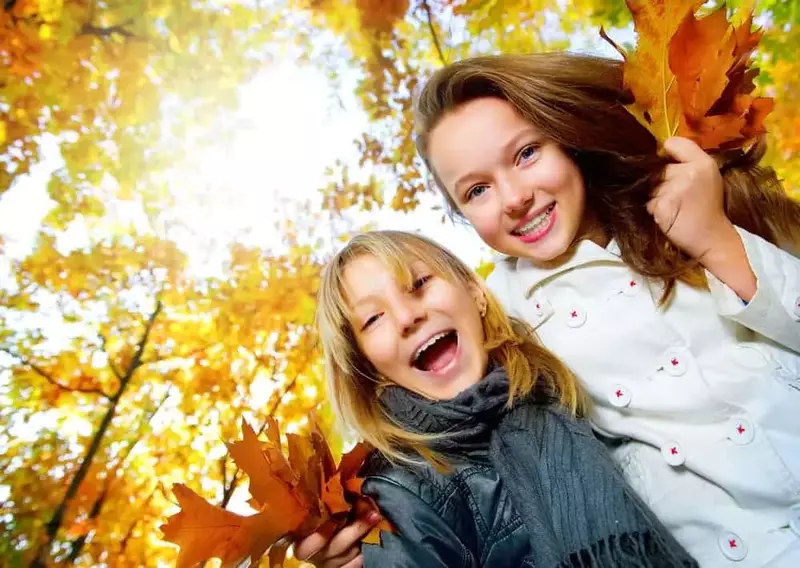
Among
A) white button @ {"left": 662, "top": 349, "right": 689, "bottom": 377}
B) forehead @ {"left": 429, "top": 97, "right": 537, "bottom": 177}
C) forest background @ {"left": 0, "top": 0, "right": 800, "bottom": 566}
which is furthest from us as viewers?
forest background @ {"left": 0, "top": 0, "right": 800, "bottom": 566}

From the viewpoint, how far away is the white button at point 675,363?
2.41ft

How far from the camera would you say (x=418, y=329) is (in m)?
0.81

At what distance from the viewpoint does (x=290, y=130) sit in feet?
5.40

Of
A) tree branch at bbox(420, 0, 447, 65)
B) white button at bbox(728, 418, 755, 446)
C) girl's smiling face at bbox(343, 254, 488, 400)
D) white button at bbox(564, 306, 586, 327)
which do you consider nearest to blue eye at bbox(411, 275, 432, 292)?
girl's smiling face at bbox(343, 254, 488, 400)

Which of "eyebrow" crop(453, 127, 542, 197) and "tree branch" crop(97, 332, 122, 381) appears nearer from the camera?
"eyebrow" crop(453, 127, 542, 197)

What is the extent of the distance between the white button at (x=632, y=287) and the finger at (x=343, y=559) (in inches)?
19.3

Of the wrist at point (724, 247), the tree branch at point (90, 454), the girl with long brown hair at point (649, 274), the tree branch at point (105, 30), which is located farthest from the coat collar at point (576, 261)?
the tree branch at point (105, 30)

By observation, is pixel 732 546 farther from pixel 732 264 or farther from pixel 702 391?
pixel 732 264

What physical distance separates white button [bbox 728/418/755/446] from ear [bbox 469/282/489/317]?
0.35 metres

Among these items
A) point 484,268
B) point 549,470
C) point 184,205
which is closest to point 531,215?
point 549,470

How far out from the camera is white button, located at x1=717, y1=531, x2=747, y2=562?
655 mm

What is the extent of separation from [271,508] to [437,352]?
1.02 feet

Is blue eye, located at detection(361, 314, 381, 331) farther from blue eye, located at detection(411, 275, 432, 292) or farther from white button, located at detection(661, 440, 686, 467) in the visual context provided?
white button, located at detection(661, 440, 686, 467)

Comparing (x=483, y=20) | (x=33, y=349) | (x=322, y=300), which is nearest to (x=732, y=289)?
(x=322, y=300)
